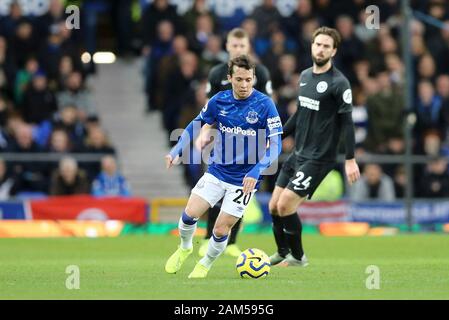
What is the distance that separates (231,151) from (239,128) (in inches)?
10.0

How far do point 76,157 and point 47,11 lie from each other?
4.27 meters

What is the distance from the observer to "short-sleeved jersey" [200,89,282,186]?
12547 mm

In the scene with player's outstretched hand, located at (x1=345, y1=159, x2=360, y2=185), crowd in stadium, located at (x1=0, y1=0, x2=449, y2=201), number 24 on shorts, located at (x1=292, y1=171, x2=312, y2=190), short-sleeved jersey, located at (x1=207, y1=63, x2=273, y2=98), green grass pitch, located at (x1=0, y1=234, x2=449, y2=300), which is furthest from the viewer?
crowd in stadium, located at (x1=0, y1=0, x2=449, y2=201)

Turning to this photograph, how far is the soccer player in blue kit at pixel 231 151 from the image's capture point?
12.4 meters

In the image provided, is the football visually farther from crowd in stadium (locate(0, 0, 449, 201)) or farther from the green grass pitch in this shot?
crowd in stadium (locate(0, 0, 449, 201))

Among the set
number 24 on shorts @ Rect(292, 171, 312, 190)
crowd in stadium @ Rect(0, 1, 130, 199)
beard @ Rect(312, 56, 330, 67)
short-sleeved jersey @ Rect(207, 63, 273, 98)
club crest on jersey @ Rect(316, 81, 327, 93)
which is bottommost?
crowd in stadium @ Rect(0, 1, 130, 199)

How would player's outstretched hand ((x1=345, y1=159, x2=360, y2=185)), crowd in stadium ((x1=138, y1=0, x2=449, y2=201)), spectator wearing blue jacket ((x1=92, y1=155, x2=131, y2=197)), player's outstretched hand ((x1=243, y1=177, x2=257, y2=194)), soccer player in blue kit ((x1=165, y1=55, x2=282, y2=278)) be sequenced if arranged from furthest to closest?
crowd in stadium ((x1=138, y1=0, x2=449, y2=201)), spectator wearing blue jacket ((x1=92, y1=155, x2=131, y2=197)), player's outstretched hand ((x1=345, y1=159, x2=360, y2=185)), soccer player in blue kit ((x1=165, y1=55, x2=282, y2=278)), player's outstretched hand ((x1=243, y1=177, x2=257, y2=194))

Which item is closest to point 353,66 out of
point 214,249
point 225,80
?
point 225,80

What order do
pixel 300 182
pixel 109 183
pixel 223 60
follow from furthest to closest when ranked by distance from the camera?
pixel 223 60
pixel 109 183
pixel 300 182

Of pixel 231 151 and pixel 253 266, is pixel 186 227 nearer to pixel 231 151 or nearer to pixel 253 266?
pixel 253 266

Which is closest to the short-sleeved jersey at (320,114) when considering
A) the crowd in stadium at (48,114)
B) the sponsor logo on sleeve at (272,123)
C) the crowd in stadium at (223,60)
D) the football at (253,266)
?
the sponsor logo on sleeve at (272,123)

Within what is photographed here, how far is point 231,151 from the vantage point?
12.6 metres

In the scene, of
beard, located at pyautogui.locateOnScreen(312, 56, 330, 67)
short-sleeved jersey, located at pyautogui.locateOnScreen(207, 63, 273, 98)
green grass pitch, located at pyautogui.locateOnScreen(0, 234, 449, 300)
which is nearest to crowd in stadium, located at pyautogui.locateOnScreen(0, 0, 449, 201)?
green grass pitch, located at pyautogui.locateOnScreen(0, 234, 449, 300)

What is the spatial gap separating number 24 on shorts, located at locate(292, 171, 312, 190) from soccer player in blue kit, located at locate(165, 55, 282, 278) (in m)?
1.11
